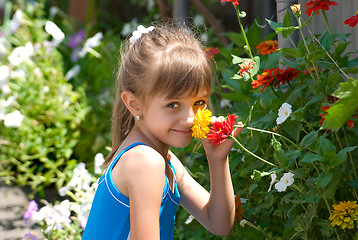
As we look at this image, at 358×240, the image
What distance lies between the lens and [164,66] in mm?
1591

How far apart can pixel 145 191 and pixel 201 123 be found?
227 mm

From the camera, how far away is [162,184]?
157 cm


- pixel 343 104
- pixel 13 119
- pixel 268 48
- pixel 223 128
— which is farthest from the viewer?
pixel 13 119

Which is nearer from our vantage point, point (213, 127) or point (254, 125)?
point (213, 127)

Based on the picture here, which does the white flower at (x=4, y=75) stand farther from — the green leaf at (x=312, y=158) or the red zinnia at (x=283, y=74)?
the green leaf at (x=312, y=158)

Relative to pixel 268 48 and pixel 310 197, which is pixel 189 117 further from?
pixel 268 48

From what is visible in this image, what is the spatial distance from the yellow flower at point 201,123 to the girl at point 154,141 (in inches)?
2.5

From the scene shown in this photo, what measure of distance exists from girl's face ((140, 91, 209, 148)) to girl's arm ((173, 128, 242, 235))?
9 centimetres

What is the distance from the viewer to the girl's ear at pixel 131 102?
165 centimetres

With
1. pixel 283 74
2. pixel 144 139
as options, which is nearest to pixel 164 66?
pixel 144 139

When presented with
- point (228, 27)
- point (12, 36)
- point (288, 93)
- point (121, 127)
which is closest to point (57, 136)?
point (12, 36)

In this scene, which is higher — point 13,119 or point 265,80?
point 265,80

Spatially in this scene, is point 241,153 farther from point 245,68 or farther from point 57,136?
point 57,136

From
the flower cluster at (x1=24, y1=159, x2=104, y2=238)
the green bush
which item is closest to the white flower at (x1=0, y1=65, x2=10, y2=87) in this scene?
the green bush
